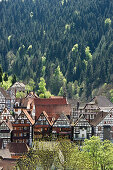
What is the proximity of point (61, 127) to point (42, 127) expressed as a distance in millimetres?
4247

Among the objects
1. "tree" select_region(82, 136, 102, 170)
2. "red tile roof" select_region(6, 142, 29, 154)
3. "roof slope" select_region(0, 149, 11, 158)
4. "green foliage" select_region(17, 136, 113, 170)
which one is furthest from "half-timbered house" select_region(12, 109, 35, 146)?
"green foliage" select_region(17, 136, 113, 170)

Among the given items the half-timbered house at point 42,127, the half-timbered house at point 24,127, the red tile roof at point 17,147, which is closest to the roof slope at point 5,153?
the red tile roof at point 17,147

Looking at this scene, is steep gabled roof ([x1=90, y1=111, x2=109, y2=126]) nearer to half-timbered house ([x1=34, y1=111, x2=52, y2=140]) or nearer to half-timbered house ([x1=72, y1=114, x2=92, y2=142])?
half-timbered house ([x1=72, y1=114, x2=92, y2=142])

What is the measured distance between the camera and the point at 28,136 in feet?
394

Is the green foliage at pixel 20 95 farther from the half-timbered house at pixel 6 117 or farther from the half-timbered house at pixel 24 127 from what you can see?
the half-timbered house at pixel 24 127

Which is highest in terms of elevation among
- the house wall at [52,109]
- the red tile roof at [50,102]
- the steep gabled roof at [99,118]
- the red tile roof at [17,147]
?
the red tile roof at [50,102]

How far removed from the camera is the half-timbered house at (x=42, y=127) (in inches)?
4702

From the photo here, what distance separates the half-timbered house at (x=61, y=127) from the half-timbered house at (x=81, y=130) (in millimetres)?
1334

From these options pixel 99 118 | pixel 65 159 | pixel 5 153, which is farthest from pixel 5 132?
pixel 65 159

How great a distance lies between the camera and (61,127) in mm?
119375

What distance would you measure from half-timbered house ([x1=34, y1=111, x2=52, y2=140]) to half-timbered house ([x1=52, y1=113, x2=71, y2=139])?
4.45 ft

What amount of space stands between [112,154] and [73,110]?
35.9 metres

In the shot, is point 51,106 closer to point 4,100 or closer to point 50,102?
point 50,102

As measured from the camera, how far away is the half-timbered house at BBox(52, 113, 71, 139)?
119 metres
